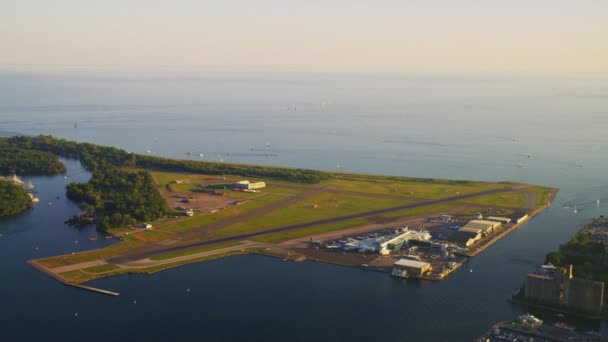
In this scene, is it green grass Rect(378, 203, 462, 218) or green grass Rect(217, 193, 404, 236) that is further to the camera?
green grass Rect(378, 203, 462, 218)

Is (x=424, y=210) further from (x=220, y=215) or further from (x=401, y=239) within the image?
(x=220, y=215)

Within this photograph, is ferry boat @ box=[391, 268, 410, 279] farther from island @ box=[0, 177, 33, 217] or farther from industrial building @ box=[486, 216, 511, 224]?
island @ box=[0, 177, 33, 217]

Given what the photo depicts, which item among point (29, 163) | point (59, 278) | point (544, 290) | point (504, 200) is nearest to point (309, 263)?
point (544, 290)

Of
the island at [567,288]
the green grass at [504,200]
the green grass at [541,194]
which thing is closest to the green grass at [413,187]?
the green grass at [504,200]

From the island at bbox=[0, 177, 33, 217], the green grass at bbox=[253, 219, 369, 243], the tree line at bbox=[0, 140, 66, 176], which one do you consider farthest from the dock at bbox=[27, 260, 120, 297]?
the tree line at bbox=[0, 140, 66, 176]

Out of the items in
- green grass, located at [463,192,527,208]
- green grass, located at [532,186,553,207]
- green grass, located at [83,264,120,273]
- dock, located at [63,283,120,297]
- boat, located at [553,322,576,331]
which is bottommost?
dock, located at [63,283,120,297]

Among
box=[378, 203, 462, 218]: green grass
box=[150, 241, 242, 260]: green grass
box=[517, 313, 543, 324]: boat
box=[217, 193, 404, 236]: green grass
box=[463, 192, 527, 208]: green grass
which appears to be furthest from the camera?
box=[463, 192, 527, 208]: green grass
